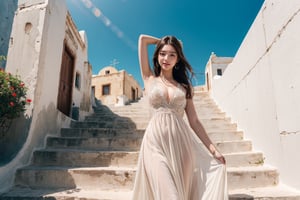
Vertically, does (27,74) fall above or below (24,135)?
above

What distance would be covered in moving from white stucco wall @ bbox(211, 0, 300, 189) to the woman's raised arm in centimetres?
142

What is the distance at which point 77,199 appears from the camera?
77.9 inches

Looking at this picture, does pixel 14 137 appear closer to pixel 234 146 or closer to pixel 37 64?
pixel 37 64

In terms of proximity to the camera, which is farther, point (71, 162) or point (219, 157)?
point (71, 162)

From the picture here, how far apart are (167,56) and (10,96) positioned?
203 centimetres

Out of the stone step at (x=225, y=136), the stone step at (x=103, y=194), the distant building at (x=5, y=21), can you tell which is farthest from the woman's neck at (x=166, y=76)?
the distant building at (x=5, y=21)

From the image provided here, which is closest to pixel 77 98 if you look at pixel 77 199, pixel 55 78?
pixel 55 78

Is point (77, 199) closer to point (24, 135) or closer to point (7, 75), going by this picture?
point (24, 135)

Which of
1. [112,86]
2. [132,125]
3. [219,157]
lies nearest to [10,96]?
[132,125]

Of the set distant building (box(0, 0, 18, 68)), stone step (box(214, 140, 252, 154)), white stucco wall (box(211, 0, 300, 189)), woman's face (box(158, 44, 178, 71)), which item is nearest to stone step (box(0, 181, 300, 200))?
white stucco wall (box(211, 0, 300, 189))

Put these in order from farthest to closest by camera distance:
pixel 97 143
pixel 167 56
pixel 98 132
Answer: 1. pixel 98 132
2. pixel 97 143
3. pixel 167 56

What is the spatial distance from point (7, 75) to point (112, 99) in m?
18.7

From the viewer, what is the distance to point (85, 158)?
8.71 feet

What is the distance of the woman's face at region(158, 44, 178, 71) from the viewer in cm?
163
